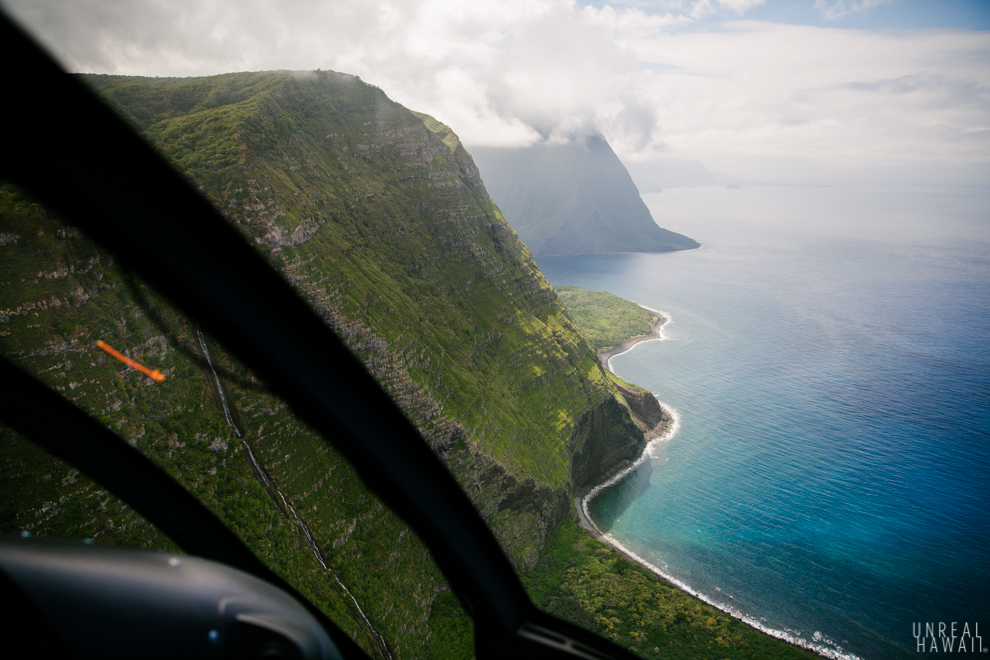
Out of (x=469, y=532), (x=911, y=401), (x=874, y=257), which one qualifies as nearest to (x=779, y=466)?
(x=911, y=401)

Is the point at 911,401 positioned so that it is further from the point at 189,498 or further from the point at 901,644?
the point at 189,498

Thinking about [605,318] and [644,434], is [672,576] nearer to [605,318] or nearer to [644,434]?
[644,434]

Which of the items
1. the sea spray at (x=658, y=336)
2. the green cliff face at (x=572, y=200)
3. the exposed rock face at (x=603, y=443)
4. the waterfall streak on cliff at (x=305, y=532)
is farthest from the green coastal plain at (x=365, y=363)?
the green cliff face at (x=572, y=200)

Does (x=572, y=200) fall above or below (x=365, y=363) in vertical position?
above

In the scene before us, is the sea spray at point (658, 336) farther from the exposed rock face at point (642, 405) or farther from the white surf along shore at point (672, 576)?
the exposed rock face at point (642, 405)

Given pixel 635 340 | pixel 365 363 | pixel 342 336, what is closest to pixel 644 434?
pixel 365 363
